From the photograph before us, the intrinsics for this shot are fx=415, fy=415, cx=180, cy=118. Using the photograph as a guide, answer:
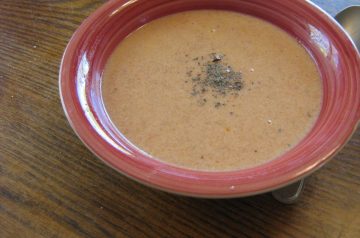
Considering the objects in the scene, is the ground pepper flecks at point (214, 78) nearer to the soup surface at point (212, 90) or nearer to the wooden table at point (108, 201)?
the soup surface at point (212, 90)

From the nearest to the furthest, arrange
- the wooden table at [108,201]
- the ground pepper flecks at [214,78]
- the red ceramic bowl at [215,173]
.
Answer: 1. the red ceramic bowl at [215,173]
2. the wooden table at [108,201]
3. the ground pepper flecks at [214,78]

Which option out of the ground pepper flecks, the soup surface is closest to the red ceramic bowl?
the soup surface

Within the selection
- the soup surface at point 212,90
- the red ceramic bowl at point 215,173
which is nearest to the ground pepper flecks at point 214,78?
the soup surface at point 212,90

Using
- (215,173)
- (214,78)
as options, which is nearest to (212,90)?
(214,78)

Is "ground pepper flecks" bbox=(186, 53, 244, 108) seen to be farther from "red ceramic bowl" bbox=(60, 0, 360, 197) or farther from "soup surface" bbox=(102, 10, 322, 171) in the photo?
"red ceramic bowl" bbox=(60, 0, 360, 197)

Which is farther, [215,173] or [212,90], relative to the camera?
[212,90]

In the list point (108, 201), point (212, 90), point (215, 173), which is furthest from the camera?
point (212, 90)

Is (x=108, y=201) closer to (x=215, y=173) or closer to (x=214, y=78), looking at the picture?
(x=215, y=173)
